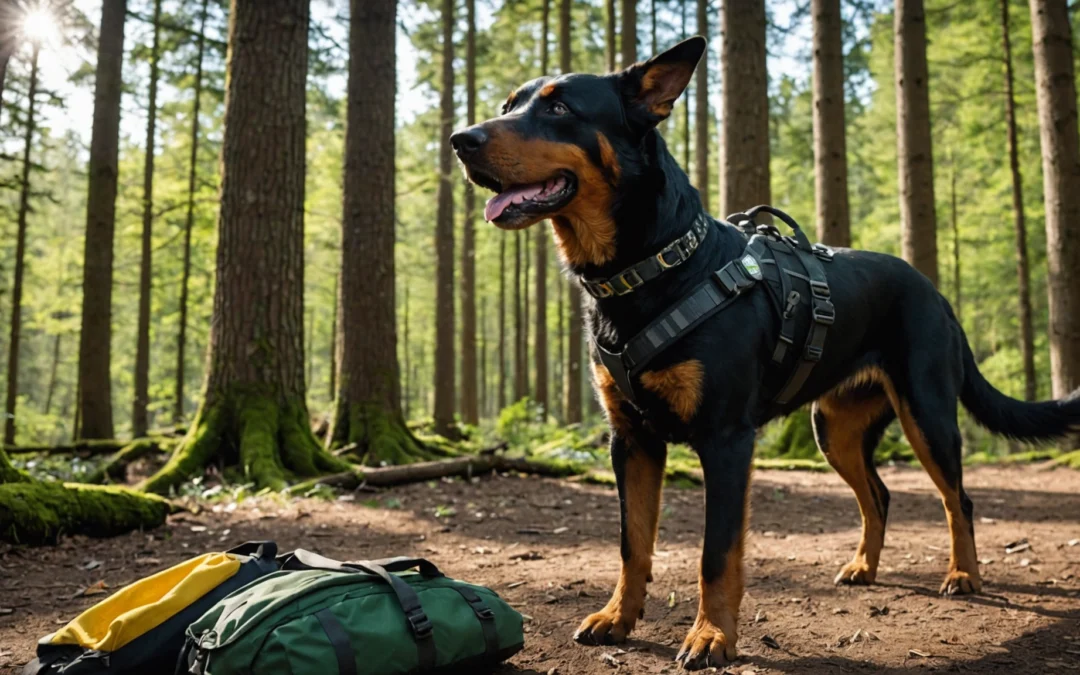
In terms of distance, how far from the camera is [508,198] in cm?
314

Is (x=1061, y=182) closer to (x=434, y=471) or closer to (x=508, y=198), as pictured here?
(x=434, y=471)

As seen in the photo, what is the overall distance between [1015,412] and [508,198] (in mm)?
3315

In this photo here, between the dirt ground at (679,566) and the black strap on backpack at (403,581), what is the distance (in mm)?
456

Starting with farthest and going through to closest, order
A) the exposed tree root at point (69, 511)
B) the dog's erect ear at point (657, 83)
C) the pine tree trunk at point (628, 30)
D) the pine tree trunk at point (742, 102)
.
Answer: the pine tree trunk at point (628, 30) < the pine tree trunk at point (742, 102) < the exposed tree root at point (69, 511) < the dog's erect ear at point (657, 83)

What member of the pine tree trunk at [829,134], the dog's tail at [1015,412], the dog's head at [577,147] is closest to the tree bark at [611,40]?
the pine tree trunk at [829,134]

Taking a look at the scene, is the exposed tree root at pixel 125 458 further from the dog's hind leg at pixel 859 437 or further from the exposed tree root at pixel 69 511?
the dog's hind leg at pixel 859 437

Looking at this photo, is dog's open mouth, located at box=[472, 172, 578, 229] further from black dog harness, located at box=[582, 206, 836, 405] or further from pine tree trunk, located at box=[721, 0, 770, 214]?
pine tree trunk, located at box=[721, 0, 770, 214]

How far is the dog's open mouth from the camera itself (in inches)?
122

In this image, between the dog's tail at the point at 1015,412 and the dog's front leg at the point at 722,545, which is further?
the dog's tail at the point at 1015,412

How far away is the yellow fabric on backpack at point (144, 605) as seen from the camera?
8.77ft

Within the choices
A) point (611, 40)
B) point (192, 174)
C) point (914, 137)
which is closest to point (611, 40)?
point (611, 40)

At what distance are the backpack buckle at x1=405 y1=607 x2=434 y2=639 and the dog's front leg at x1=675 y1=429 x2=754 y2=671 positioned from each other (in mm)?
1018

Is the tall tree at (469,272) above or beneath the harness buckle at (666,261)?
above

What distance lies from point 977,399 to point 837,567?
1345 millimetres
